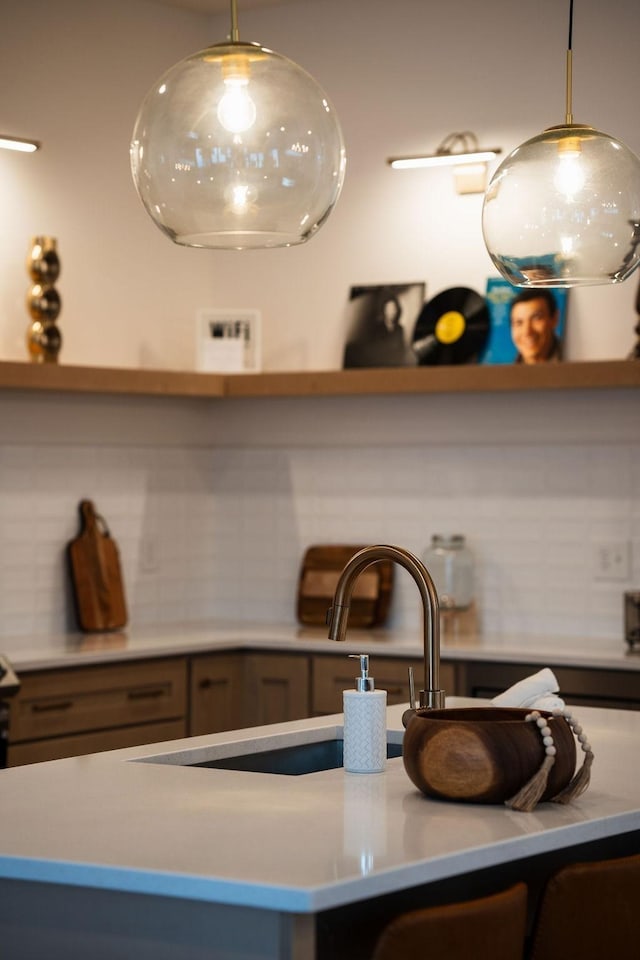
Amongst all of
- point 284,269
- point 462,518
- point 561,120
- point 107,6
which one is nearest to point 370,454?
point 462,518

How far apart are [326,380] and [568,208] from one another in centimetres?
293

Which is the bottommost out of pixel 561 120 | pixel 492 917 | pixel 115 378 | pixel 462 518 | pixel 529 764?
pixel 492 917

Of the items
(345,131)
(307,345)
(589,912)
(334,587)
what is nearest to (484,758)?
(589,912)

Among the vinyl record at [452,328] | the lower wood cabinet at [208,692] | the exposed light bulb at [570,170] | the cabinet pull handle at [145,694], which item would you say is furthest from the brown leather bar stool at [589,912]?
the vinyl record at [452,328]

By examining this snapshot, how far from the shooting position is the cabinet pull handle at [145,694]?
4758 mm

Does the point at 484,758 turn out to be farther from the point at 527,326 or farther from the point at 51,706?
the point at 527,326

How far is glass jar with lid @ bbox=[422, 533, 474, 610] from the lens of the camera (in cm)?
514

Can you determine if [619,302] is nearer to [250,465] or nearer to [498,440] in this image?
[498,440]

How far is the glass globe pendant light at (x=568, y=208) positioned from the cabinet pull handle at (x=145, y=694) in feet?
8.74

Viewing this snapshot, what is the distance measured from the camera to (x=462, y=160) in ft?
17.3

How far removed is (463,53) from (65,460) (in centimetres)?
201

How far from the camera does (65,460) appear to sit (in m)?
5.27

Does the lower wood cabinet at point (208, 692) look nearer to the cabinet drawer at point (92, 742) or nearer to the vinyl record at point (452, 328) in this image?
the cabinet drawer at point (92, 742)

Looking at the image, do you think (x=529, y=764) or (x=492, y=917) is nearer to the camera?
(x=492, y=917)
